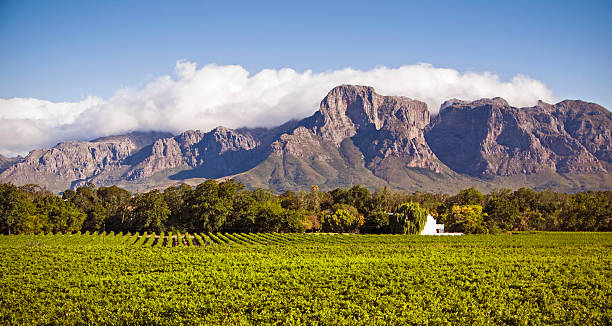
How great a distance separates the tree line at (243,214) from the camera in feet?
279

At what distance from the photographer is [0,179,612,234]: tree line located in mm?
85125

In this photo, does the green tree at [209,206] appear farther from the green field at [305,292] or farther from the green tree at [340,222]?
the green field at [305,292]

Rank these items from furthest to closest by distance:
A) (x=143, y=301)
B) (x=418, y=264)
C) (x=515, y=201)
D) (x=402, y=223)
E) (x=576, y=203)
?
(x=515, y=201), (x=576, y=203), (x=402, y=223), (x=418, y=264), (x=143, y=301)

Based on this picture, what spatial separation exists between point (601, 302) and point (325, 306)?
14.7m

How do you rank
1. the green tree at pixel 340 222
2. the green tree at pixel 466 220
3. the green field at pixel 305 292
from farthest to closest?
the green tree at pixel 340 222 < the green tree at pixel 466 220 < the green field at pixel 305 292

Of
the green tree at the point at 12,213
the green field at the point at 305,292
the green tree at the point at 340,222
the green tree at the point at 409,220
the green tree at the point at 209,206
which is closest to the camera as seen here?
the green field at the point at 305,292

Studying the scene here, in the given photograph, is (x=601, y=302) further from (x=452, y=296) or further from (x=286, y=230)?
(x=286, y=230)

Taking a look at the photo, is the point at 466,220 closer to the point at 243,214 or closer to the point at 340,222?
the point at 340,222

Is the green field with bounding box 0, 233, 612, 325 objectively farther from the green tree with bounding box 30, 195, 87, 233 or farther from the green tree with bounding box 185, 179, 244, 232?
the green tree with bounding box 30, 195, 87, 233

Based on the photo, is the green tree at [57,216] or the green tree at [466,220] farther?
the green tree at [466,220]

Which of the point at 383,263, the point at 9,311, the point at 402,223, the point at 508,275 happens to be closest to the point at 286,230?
the point at 402,223

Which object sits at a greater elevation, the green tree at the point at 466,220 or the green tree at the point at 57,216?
the green tree at the point at 466,220

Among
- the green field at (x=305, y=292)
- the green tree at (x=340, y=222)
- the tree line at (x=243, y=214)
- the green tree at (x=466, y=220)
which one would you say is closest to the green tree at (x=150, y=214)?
the tree line at (x=243, y=214)

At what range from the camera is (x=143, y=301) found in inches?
867
